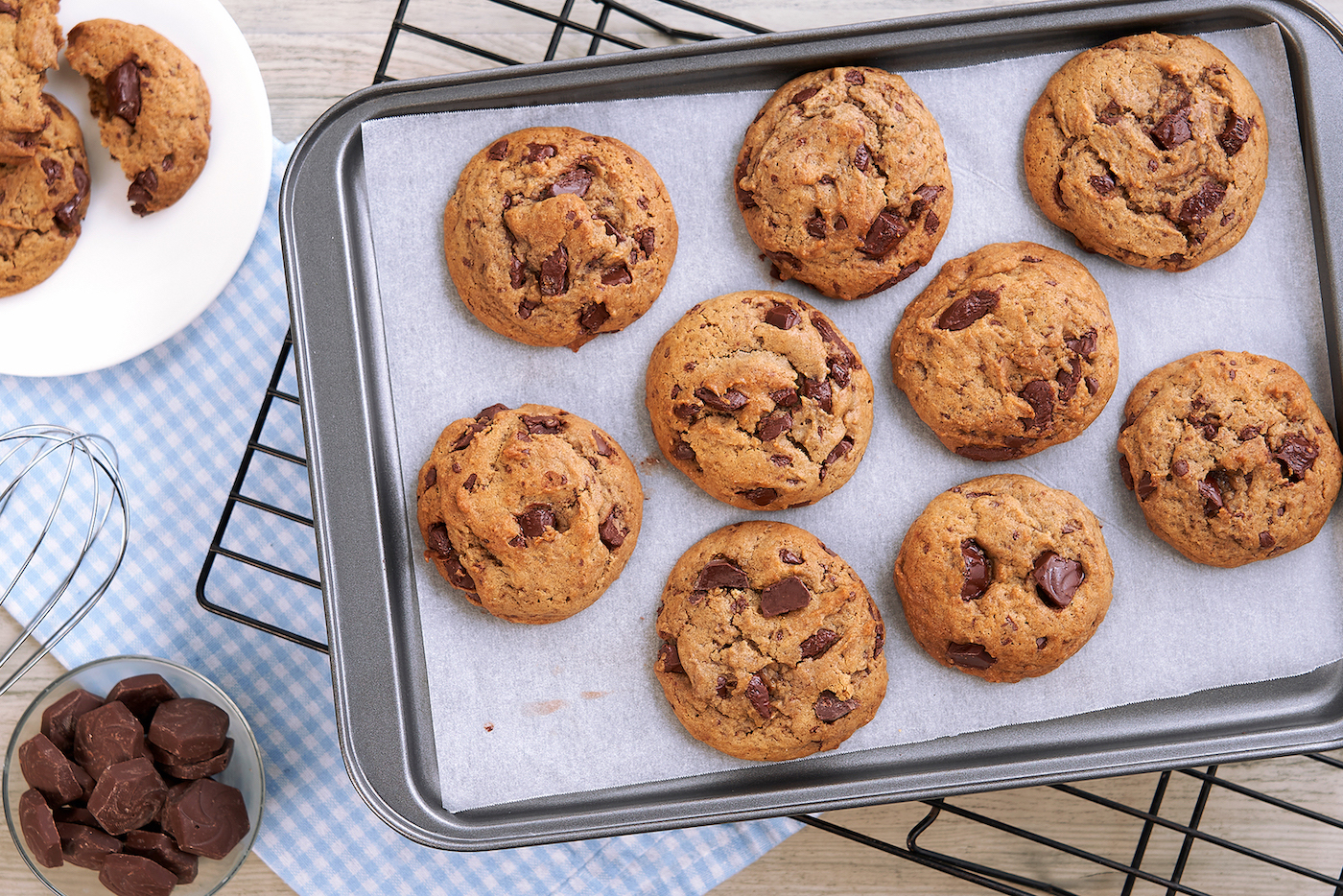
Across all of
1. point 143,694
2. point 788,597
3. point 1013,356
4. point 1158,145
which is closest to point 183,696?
point 143,694

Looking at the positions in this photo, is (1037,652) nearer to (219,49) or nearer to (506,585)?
(506,585)

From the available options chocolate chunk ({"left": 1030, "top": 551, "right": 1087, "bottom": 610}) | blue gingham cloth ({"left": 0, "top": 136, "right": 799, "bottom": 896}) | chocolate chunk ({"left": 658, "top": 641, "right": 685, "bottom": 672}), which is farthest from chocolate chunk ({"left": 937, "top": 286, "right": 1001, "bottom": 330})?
blue gingham cloth ({"left": 0, "top": 136, "right": 799, "bottom": 896})

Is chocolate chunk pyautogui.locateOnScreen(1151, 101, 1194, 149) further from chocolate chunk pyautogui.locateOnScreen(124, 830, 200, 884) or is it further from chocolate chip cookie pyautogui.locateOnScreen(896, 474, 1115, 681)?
chocolate chunk pyautogui.locateOnScreen(124, 830, 200, 884)

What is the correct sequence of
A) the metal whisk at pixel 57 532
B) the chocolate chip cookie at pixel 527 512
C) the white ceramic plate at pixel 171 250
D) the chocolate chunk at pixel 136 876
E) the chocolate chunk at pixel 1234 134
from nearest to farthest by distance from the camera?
the chocolate chip cookie at pixel 527 512 → the chocolate chunk at pixel 1234 134 → the chocolate chunk at pixel 136 876 → the white ceramic plate at pixel 171 250 → the metal whisk at pixel 57 532

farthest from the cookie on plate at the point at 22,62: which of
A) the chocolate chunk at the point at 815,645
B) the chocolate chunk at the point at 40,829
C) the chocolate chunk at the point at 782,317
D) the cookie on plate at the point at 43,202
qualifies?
the chocolate chunk at the point at 815,645

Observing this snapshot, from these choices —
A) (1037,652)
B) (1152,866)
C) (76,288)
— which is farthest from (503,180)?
(1152,866)

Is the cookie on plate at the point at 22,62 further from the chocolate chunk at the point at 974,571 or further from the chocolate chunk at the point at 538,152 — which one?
the chocolate chunk at the point at 974,571
